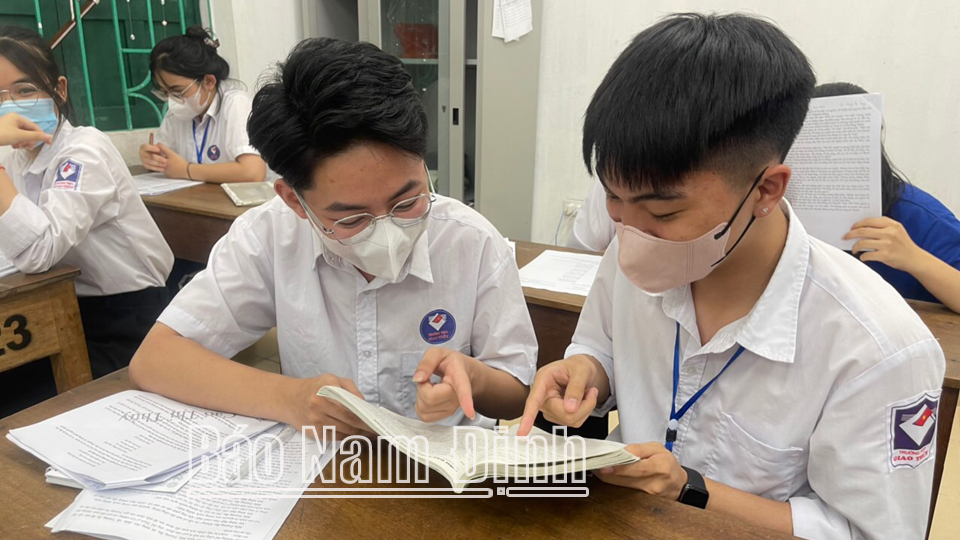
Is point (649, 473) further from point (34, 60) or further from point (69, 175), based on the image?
point (34, 60)

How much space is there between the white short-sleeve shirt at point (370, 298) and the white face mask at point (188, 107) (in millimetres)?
1897

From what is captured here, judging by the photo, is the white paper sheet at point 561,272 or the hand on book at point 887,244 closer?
the hand on book at point 887,244

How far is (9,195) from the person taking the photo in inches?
64.1

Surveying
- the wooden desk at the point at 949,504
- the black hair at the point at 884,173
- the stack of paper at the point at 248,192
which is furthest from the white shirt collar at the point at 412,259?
the wooden desk at the point at 949,504

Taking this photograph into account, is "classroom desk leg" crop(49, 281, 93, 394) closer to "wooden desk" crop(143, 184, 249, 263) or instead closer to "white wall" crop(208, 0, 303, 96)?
"wooden desk" crop(143, 184, 249, 263)

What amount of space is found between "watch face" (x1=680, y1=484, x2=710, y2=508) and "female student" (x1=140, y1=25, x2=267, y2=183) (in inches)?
90.9

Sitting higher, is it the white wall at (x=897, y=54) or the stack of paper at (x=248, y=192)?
the white wall at (x=897, y=54)

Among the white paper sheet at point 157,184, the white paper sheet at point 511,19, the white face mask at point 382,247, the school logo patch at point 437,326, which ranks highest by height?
the white paper sheet at point 511,19

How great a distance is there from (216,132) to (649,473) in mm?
2717

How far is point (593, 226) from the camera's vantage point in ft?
6.61

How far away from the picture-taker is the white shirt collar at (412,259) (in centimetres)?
112

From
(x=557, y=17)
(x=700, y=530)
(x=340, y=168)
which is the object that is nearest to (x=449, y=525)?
(x=700, y=530)

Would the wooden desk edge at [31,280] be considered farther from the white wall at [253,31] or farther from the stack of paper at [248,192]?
the white wall at [253,31]

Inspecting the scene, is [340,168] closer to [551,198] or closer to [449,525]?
[449,525]
